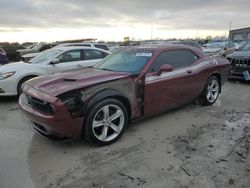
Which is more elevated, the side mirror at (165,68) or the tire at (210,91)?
the side mirror at (165,68)

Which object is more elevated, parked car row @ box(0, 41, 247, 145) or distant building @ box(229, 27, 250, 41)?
distant building @ box(229, 27, 250, 41)

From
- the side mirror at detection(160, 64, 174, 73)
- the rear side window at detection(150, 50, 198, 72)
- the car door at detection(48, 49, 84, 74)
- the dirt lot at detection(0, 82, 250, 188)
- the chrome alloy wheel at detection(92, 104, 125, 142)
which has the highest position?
the rear side window at detection(150, 50, 198, 72)

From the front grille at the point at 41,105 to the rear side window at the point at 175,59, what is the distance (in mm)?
2017

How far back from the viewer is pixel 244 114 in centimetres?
552

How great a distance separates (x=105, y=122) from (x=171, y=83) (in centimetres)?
171

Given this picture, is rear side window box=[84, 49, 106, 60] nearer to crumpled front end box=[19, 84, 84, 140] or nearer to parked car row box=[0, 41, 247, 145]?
parked car row box=[0, 41, 247, 145]

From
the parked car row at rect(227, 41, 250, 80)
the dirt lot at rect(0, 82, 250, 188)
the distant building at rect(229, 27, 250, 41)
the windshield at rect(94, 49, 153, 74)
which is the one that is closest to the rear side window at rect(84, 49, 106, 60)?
the windshield at rect(94, 49, 153, 74)

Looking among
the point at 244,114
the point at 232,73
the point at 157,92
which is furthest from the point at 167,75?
the point at 232,73

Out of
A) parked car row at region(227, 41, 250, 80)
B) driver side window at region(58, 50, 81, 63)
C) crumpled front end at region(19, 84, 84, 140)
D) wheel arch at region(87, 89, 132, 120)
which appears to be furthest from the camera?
parked car row at region(227, 41, 250, 80)

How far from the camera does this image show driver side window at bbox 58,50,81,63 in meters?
7.88

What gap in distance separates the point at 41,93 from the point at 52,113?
0.44m

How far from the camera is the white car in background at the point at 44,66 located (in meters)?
6.75

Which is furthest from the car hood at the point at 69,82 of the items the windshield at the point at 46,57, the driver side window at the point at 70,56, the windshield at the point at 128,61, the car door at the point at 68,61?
the windshield at the point at 46,57

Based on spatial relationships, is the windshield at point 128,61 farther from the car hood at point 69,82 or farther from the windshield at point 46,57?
the windshield at point 46,57
